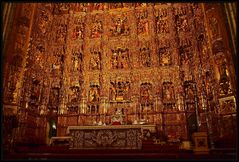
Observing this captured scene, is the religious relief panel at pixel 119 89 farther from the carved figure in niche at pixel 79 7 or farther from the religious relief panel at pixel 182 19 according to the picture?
the carved figure in niche at pixel 79 7

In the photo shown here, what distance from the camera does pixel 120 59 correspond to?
44.8 feet

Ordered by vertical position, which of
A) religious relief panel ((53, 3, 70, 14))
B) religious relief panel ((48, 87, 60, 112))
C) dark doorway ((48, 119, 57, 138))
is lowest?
dark doorway ((48, 119, 57, 138))

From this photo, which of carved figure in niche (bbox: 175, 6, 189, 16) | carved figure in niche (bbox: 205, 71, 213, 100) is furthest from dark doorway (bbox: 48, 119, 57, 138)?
carved figure in niche (bbox: 175, 6, 189, 16)

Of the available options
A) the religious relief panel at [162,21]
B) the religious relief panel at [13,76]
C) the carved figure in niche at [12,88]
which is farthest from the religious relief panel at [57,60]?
the religious relief panel at [162,21]

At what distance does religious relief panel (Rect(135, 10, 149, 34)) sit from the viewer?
1402 cm

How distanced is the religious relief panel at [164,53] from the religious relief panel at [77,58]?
517cm

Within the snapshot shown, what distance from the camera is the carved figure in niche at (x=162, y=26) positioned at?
44.9 ft

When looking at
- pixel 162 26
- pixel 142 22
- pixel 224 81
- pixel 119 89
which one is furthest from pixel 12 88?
pixel 224 81

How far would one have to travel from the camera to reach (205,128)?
10.8 meters

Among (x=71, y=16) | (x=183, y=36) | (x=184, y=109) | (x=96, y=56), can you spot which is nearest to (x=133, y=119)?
(x=184, y=109)

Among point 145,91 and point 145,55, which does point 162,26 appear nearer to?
point 145,55

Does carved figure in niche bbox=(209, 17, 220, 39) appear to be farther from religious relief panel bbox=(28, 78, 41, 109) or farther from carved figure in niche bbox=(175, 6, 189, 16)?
religious relief panel bbox=(28, 78, 41, 109)

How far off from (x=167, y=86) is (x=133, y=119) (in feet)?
9.23

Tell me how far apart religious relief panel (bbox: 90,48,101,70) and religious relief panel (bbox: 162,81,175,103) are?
14.3 ft
